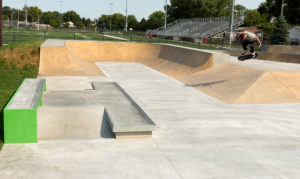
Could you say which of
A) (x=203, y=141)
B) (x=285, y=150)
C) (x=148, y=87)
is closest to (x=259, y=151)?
(x=285, y=150)

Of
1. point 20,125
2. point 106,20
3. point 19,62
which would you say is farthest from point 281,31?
point 106,20

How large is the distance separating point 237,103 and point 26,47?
40.9 feet

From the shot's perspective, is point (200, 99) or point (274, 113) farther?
point (200, 99)

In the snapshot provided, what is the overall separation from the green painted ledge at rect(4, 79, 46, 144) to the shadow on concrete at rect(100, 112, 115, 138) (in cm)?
146

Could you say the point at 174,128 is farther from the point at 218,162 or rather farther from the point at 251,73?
the point at 251,73

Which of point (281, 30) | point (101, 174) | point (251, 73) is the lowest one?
point (101, 174)

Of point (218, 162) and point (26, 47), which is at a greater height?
point (26, 47)

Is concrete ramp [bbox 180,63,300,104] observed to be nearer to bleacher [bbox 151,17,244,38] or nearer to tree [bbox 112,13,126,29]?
bleacher [bbox 151,17,244,38]

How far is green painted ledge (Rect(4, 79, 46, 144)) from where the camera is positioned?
6336 millimetres

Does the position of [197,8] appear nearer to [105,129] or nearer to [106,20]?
[105,129]

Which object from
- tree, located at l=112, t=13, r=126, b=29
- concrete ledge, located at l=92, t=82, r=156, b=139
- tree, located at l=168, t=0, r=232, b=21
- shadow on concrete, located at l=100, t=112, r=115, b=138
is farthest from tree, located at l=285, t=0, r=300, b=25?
tree, located at l=112, t=13, r=126, b=29

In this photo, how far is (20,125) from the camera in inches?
253

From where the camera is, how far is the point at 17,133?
644cm

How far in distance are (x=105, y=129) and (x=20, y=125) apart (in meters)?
1.86
